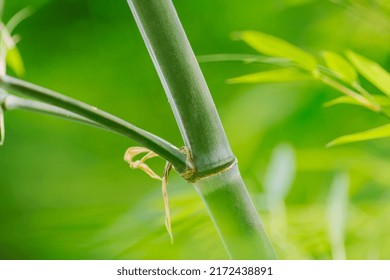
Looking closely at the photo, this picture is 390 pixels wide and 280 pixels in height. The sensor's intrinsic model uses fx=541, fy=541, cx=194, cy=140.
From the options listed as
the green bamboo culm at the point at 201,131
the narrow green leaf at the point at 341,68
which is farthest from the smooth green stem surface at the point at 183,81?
the narrow green leaf at the point at 341,68

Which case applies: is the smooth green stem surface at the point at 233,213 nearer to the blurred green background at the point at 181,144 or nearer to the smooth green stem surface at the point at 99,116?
the smooth green stem surface at the point at 99,116

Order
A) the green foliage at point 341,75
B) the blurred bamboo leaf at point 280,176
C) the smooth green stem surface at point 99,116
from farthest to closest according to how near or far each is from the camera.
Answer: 1. the blurred bamboo leaf at point 280,176
2. the green foliage at point 341,75
3. the smooth green stem surface at point 99,116

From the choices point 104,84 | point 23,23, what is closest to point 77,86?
point 104,84

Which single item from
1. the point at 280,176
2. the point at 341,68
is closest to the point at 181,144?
the point at 280,176

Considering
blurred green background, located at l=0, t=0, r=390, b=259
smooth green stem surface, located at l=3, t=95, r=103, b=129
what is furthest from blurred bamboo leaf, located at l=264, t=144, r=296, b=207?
smooth green stem surface, located at l=3, t=95, r=103, b=129

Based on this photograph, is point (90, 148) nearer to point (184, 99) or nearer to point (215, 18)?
point (215, 18)


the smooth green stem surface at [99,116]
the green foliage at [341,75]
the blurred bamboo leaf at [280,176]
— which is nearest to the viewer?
the smooth green stem surface at [99,116]
